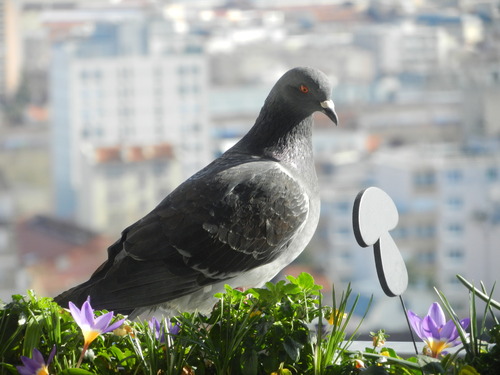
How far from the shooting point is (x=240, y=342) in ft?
3.32

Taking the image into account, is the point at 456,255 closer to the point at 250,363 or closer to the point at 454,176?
the point at 454,176

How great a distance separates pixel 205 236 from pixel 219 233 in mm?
20

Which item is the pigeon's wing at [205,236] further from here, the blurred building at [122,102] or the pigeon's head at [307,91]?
the blurred building at [122,102]

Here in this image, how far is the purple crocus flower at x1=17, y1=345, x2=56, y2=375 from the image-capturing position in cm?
100

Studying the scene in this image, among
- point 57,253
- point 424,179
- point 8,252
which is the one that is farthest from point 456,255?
point 8,252

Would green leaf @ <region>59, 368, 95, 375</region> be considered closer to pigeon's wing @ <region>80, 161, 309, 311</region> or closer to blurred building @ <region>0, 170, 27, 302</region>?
pigeon's wing @ <region>80, 161, 309, 311</region>

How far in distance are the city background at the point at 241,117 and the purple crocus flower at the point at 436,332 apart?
93.7 ft

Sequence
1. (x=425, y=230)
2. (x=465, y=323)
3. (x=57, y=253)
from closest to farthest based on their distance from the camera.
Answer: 1. (x=465, y=323)
2. (x=57, y=253)
3. (x=425, y=230)

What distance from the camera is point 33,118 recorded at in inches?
1347

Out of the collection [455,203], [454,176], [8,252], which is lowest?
[8,252]

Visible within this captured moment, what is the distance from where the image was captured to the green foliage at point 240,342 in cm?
99

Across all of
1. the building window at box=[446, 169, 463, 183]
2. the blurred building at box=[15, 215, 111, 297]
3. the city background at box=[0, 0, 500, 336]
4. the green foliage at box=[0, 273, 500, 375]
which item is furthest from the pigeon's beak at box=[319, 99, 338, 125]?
the building window at box=[446, 169, 463, 183]

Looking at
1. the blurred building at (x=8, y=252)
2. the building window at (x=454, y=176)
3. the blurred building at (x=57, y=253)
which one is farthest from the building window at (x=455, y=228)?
the blurred building at (x=8, y=252)

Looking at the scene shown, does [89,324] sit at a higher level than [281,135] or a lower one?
lower
